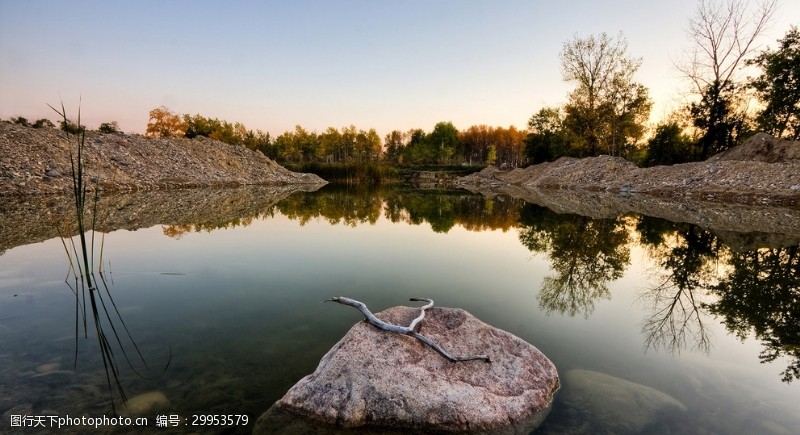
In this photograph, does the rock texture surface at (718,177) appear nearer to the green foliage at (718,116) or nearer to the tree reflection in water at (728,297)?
the green foliage at (718,116)

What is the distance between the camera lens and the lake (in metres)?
2.97

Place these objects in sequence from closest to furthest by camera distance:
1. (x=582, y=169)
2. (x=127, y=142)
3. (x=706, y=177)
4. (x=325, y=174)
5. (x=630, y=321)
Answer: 1. (x=630, y=321)
2. (x=706, y=177)
3. (x=127, y=142)
4. (x=582, y=169)
5. (x=325, y=174)

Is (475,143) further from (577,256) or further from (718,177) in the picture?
(577,256)

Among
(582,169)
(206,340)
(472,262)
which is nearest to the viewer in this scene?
(206,340)

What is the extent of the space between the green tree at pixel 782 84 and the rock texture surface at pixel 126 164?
42306 mm

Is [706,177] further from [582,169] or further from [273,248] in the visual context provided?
[273,248]

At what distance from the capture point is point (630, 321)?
4.73 m

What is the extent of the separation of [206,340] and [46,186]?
23462 millimetres

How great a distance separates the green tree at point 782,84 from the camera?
2550 centimetres

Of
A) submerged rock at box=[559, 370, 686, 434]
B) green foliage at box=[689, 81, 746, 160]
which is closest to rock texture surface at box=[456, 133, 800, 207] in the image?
green foliage at box=[689, 81, 746, 160]

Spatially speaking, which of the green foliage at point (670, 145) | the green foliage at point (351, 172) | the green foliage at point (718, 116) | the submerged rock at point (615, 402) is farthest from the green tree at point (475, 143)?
the submerged rock at point (615, 402)

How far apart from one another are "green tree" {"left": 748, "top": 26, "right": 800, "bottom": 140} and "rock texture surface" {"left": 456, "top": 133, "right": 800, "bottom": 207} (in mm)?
4602

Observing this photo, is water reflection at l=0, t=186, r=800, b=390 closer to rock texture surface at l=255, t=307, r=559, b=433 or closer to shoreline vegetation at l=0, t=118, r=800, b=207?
rock texture surface at l=255, t=307, r=559, b=433

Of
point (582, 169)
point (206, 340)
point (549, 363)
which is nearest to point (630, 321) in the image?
point (549, 363)
